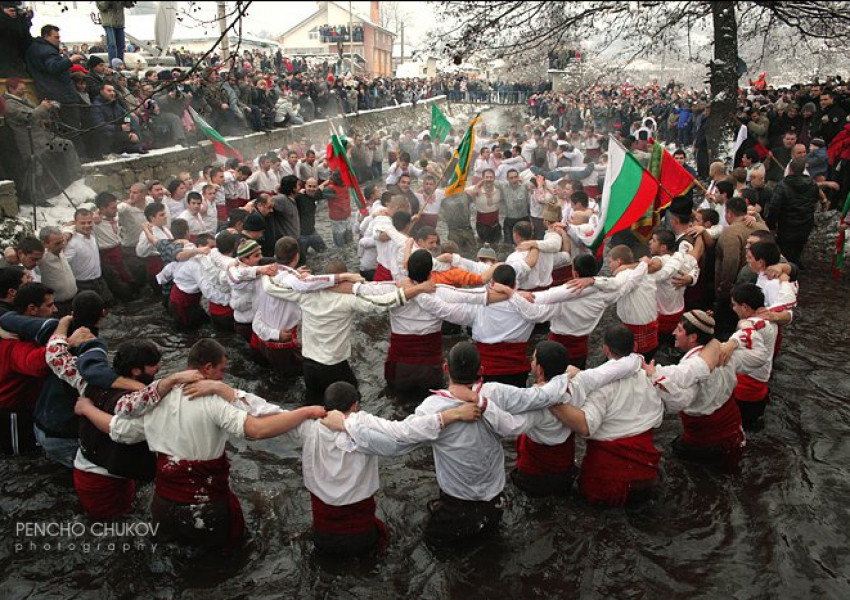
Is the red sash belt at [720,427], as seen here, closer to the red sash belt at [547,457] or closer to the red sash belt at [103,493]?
the red sash belt at [547,457]

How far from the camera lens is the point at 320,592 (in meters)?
3.82

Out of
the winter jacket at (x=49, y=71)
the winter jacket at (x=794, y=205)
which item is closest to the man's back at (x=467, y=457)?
the winter jacket at (x=794, y=205)

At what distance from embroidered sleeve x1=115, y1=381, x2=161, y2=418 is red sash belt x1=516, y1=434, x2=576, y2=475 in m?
2.55

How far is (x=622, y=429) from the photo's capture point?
4.16 meters

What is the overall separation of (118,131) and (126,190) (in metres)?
1.39

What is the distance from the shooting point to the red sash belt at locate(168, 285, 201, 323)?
7.75m

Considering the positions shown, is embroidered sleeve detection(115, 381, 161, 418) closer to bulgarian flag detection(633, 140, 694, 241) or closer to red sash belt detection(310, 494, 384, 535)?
red sash belt detection(310, 494, 384, 535)

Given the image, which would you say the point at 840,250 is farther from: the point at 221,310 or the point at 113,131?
the point at 113,131

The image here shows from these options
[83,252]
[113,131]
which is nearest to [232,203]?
[113,131]

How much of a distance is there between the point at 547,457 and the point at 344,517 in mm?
1555

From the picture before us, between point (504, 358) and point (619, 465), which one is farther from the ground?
point (504, 358)

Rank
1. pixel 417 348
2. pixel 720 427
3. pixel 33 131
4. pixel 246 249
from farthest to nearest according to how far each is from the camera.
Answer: pixel 33 131, pixel 246 249, pixel 417 348, pixel 720 427

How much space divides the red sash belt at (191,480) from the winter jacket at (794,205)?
8994mm

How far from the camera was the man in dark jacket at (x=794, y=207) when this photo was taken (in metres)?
9.06
